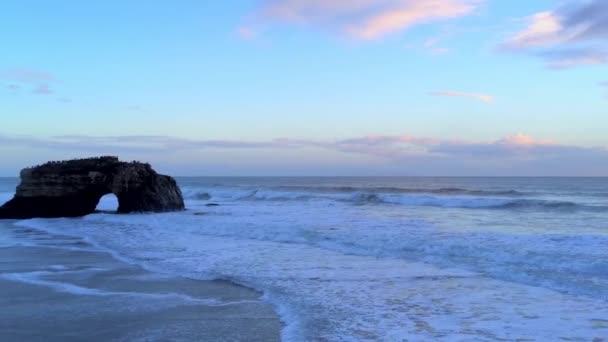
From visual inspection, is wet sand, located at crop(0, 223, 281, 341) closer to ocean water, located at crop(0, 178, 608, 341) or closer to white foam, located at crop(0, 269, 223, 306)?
white foam, located at crop(0, 269, 223, 306)

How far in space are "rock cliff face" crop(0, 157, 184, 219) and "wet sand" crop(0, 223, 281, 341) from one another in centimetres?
1754

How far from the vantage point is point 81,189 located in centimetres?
2920

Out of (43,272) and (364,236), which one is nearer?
(43,272)

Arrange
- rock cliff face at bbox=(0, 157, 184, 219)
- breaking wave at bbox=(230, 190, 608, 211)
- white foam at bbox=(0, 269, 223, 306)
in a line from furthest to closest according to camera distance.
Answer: breaking wave at bbox=(230, 190, 608, 211), rock cliff face at bbox=(0, 157, 184, 219), white foam at bbox=(0, 269, 223, 306)

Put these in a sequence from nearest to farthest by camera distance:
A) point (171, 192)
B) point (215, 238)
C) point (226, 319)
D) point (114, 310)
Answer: point (226, 319)
point (114, 310)
point (215, 238)
point (171, 192)

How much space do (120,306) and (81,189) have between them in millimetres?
23347

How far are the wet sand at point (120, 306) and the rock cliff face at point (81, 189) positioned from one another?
17544mm

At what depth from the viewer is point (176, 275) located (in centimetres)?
1082

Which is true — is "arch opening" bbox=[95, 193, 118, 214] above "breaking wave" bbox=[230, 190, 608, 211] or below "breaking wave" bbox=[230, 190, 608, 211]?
below

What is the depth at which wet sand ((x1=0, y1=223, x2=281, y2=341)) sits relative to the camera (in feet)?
21.7

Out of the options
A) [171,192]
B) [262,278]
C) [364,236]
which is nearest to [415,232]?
Answer: [364,236]

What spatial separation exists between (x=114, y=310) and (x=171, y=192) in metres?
24.5

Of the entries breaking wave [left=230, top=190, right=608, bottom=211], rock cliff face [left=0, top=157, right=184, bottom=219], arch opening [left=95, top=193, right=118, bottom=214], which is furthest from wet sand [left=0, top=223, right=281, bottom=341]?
breaking wave [left=230, top=190, right=608, bottom=211]

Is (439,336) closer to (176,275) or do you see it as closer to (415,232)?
(176,275)
